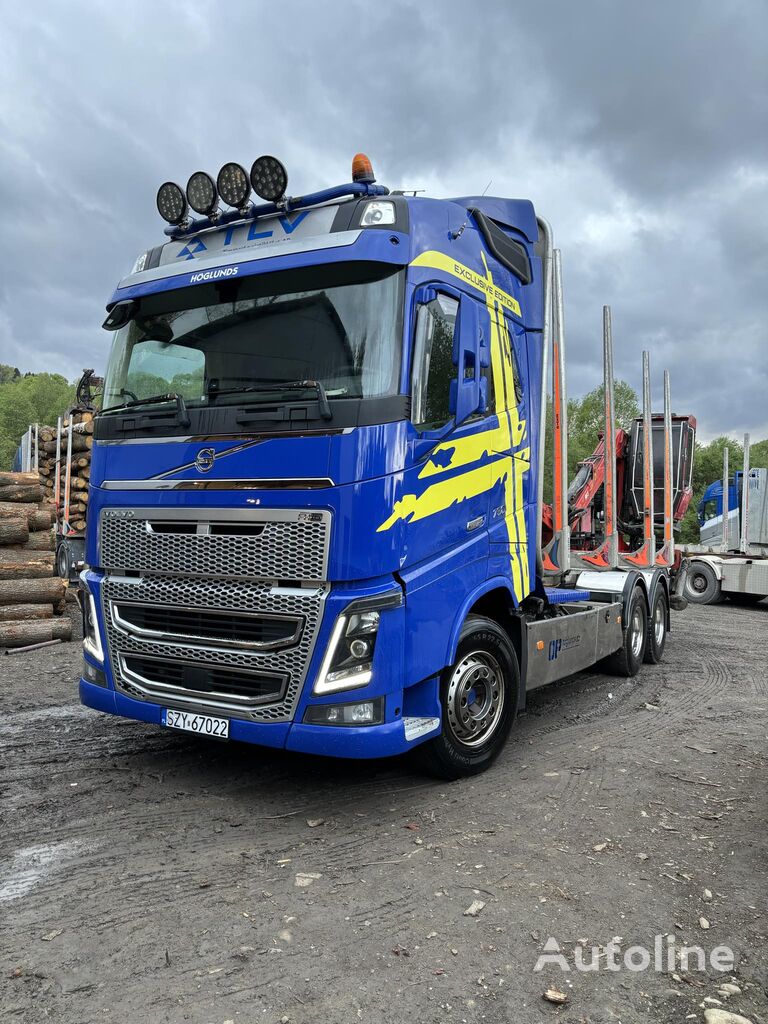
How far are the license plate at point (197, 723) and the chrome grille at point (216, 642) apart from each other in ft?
0.19

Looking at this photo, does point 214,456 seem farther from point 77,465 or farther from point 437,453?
point 77,465

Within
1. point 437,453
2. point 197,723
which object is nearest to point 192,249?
point 437,453

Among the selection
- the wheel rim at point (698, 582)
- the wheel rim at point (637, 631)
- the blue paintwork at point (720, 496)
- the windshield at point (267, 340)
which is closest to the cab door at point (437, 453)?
the windshield at point (267, 340)

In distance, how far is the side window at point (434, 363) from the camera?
4207 millimetres

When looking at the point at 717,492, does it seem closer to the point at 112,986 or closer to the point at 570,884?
the point at 570,884

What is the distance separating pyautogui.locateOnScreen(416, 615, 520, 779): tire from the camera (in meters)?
4.62

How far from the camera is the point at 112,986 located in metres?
2.70

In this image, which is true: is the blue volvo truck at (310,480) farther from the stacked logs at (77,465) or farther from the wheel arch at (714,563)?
the wheel arch at (714,563)

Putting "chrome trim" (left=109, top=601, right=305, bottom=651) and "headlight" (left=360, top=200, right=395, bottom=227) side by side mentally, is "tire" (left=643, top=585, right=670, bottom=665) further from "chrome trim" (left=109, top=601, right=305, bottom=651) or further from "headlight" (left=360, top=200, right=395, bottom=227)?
"headlight" (left=360, top=200, right=395, bottom=227)

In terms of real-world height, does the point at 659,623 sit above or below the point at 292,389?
below

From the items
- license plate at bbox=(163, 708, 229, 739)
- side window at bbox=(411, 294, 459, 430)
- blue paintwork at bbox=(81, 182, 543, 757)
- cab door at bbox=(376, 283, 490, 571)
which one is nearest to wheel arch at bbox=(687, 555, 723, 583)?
blue paintwork at bbox=(81, 182, 543, 757)

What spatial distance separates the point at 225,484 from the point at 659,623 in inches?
273

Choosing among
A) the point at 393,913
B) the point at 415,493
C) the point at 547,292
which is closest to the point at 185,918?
the point at 393,913

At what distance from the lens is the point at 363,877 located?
354 centimetres
